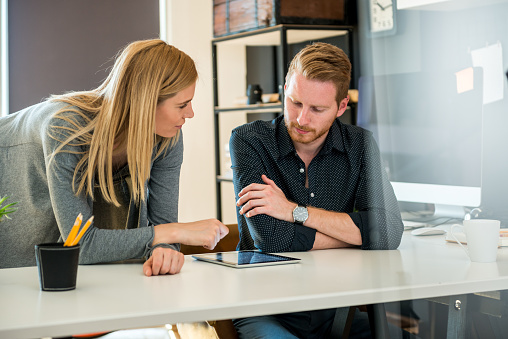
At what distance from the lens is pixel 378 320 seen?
3.02ft

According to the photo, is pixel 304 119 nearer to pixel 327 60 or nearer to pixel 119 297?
pixel 327 60

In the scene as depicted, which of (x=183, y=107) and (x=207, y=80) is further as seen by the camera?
(x=207, y=80)

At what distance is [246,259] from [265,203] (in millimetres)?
224

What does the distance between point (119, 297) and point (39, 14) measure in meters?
3.07

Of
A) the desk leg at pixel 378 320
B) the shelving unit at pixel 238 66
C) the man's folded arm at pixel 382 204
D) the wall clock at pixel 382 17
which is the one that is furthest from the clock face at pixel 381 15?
the shelving unit at pixel 238 66

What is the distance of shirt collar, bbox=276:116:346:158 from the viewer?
1.73 meters

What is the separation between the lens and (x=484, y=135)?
26.1 inches

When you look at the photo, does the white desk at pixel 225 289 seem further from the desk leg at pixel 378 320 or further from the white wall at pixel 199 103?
the white wall at pixel 199 103

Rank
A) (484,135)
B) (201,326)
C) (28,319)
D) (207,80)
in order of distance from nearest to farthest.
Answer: (484,135) < (28,319) < (201,326) < (207,80)

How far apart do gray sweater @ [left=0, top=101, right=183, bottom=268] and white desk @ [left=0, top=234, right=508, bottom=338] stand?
6cm

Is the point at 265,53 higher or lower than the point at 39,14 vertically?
lower

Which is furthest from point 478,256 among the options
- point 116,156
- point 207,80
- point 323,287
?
point 207,80

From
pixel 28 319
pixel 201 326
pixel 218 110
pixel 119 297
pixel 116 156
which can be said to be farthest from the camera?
pixel 218 110

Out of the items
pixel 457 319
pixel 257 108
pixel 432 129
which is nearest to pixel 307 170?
pixel 457 319
